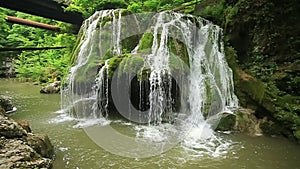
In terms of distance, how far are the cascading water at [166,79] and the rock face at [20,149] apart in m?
2.40

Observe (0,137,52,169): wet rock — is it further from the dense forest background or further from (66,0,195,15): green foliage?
(66,0,195,15): green foliage

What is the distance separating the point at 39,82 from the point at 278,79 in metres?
14.8

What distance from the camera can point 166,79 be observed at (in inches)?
314

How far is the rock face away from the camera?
3920 mm

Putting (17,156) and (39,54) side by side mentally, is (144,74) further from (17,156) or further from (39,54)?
(39,54)

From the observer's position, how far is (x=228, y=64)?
893cm

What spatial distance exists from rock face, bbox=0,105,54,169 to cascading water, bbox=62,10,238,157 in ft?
7.88

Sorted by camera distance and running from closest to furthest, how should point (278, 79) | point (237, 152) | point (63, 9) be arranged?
1. point (237, 152)
2. point (278, 79)
3. point (63, 9)

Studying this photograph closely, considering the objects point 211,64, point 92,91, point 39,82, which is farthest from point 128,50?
point 39,82

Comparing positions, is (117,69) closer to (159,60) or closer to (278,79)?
(159,60)

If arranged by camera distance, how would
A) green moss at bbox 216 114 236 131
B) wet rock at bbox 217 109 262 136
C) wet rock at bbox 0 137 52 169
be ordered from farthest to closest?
green moss at bbox 216 114 236 131 → wet rock at bbox 217 109 262 136 → wet rock at bbox 0 137 52 169

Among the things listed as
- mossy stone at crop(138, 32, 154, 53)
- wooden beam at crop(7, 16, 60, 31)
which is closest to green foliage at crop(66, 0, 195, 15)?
wooden beam at crop(7, 16, 60, 31)

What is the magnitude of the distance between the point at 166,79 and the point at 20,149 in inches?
182

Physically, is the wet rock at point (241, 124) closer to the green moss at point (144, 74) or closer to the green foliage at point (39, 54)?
the green moss at point (144, 74)
